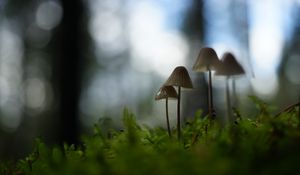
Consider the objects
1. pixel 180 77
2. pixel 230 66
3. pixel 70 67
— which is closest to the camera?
pixel 180 77

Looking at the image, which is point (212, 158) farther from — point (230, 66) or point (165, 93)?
point (230, 66)

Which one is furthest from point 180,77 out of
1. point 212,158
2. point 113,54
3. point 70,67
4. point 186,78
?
point 113,54

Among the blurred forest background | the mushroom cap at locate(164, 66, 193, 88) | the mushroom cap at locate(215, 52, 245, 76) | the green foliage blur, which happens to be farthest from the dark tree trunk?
the green foliage blur

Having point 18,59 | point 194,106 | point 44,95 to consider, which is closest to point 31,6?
point 18,59

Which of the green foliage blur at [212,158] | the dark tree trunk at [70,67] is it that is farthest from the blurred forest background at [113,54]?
the green foliage blur at [212,158]

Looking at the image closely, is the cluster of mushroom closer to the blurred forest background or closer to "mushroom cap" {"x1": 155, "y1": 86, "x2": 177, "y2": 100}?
"mushroom cap" {"x1": 155, "y1": 86, "x2": 177, "y2": 100}

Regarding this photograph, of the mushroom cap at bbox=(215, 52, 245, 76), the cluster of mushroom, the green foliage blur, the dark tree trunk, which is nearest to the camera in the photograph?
the green foliage blur

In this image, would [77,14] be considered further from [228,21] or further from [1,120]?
[1,120]

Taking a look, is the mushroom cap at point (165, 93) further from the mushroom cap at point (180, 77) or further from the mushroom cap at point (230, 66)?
→ the mushroom cap at point (230, 66)
